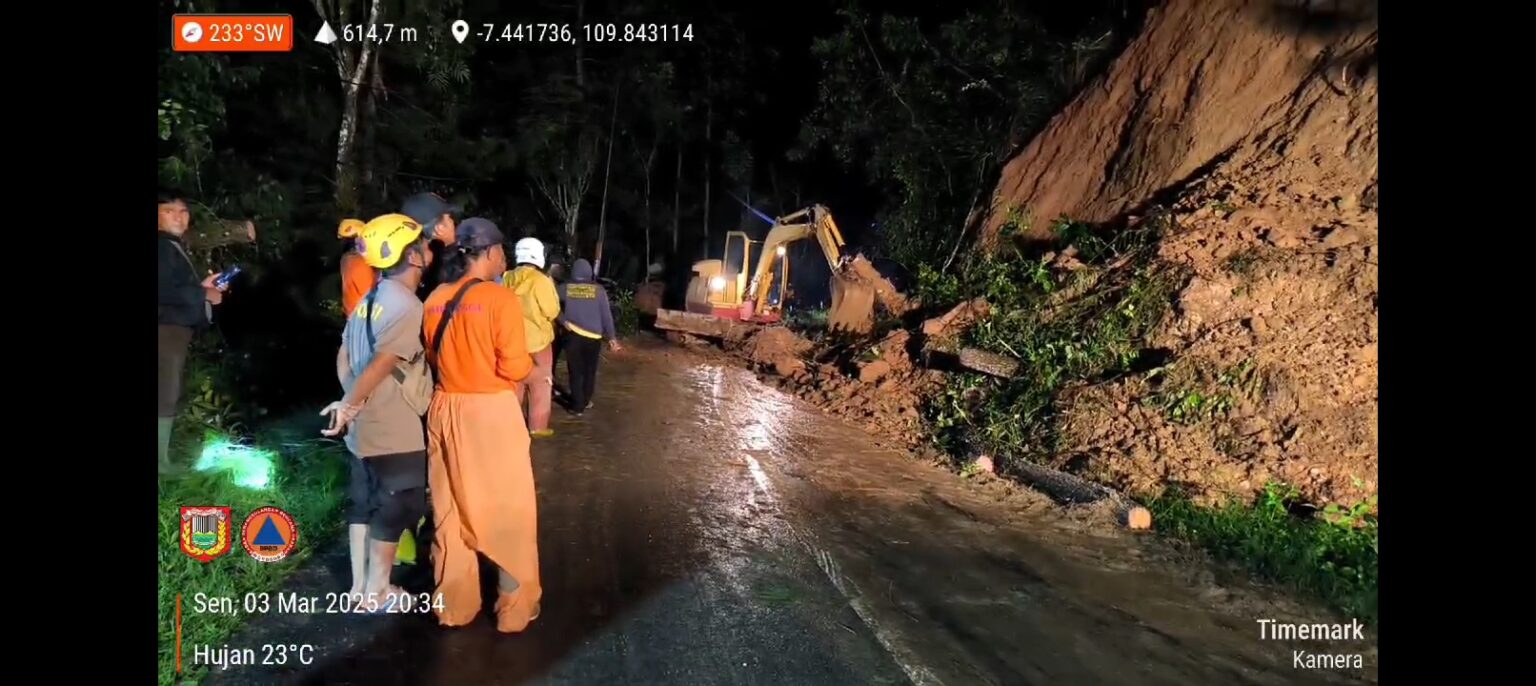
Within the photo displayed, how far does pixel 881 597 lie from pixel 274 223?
21.3 ft

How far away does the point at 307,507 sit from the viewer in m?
5.55

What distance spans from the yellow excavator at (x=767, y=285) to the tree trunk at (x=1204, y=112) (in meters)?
2.24

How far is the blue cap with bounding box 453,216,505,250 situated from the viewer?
156 inches

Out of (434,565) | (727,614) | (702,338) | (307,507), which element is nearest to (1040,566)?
(727,614)

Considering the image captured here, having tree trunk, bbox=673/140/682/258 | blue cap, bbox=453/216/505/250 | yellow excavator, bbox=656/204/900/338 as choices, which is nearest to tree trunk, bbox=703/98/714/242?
tree trunk, bbox=673/140/682/258

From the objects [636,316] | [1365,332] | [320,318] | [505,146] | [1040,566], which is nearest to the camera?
[1040,566]

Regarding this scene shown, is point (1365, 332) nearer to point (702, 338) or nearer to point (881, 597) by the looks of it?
point (881, 597)

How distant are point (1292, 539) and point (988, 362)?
153 inches

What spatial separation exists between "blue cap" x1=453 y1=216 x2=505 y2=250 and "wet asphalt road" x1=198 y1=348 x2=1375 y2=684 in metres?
1.67

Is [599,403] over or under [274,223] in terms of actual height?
under

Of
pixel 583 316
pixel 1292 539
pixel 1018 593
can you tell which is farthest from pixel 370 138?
pixel 1292 539

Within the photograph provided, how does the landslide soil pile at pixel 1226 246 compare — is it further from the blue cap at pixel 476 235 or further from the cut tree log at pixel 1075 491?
the blue cap at pixel 476 235

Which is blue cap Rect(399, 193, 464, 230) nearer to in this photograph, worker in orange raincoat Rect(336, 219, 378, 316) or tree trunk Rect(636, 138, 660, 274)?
worker in orange raincoat Rect(336, 219, 378, 316)

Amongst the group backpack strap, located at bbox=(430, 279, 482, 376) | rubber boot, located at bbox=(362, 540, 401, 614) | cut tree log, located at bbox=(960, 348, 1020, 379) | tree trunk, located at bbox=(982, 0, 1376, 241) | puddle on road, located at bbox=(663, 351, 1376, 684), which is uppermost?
tree trunk, located at bbox=(982, 0, 1376, 241)
